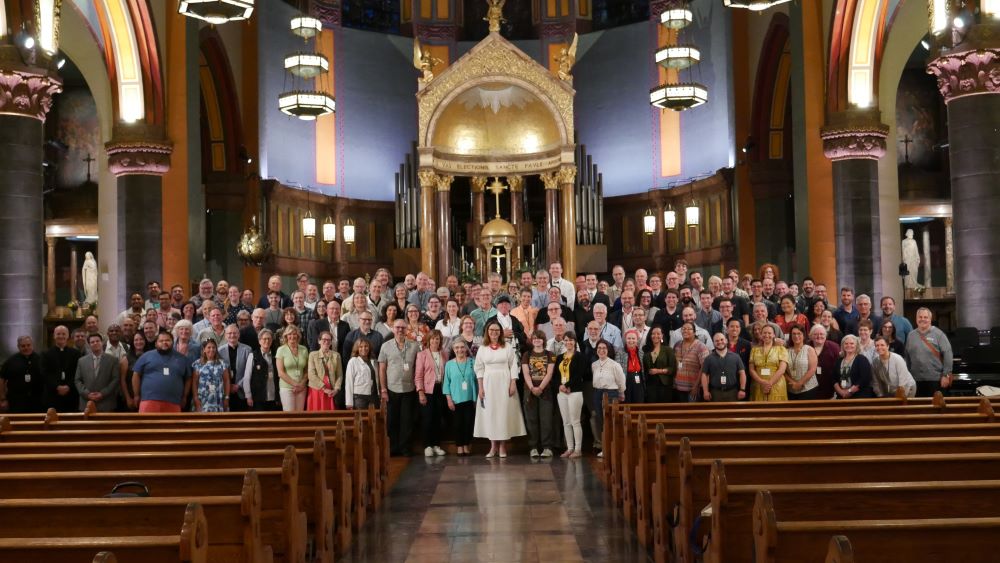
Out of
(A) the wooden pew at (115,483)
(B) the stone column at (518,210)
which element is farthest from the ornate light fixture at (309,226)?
(A) the wooden pew at (115,483)

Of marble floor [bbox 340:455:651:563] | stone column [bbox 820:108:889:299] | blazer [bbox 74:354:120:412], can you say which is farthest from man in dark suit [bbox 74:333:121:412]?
stone column [bbox 820:108:889:299]

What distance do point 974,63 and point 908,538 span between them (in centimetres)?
955

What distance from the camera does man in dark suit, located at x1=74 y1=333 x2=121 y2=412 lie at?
10.5 metres

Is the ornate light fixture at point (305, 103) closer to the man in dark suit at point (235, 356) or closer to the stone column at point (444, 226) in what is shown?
the stone column at point (444, 226)

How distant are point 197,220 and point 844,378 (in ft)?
34.5

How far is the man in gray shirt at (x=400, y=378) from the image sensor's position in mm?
11102

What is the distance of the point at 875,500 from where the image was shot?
433 centimetres

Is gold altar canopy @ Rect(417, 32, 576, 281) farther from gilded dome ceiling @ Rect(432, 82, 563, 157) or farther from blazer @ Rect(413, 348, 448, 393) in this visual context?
blazer @ Rect(413, 348, 448, 393)

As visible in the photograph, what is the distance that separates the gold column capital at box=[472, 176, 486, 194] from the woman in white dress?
1157cm

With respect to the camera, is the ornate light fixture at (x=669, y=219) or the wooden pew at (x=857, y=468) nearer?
the wooden pew at (x=857, y=468)

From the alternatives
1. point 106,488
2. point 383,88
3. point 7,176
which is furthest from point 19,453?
point 383,88

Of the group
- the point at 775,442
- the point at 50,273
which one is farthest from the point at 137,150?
the point at 775,442

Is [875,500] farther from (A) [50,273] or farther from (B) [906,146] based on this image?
(A) [50,273]

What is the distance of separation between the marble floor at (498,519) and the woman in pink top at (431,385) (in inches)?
43.1
